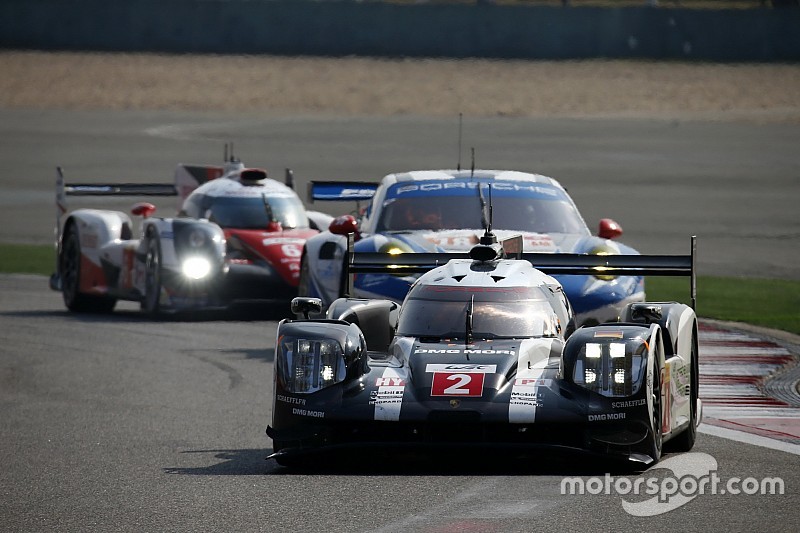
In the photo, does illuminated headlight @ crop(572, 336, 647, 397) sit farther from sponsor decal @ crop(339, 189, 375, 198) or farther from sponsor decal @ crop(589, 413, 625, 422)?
sponsor decal @ crop(339, 189, 375, 198)

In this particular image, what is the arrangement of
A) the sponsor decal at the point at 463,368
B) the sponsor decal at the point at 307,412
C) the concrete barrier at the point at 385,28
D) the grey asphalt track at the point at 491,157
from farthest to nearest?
the concrete barrier at the point at 385,28 < the grey asphalt track at the point at 491,157 < the sponsor decal at the point at 463,368 < the sponsor decal at the point at 307,412

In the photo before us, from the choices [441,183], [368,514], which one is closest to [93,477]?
[368,514]

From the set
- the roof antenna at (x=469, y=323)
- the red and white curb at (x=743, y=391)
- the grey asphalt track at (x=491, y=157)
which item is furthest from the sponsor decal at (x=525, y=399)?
the grey asphalt track at (x=491, y=157)

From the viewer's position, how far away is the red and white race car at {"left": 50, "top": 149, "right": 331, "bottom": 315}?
18.7m

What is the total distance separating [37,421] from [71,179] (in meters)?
24.2

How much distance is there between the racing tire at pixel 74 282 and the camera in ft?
66.2

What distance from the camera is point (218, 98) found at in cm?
4350

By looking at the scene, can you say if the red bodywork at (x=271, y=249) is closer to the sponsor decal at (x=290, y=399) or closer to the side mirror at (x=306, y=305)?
the side mirror at (x=306, y=305)

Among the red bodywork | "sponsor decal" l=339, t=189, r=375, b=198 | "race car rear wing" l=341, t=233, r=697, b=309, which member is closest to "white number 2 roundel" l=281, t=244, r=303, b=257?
the red bodywork

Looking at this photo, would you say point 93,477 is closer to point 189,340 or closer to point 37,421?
point 37,421

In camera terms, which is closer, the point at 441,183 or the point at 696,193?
the point at 441,183

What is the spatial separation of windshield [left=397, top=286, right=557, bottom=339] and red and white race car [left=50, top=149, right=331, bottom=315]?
8.22 m

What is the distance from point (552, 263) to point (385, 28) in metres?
32.6

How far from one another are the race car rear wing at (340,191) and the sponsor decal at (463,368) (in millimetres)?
8066
